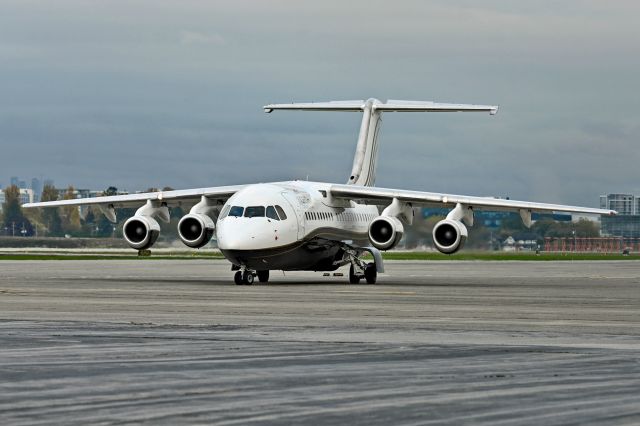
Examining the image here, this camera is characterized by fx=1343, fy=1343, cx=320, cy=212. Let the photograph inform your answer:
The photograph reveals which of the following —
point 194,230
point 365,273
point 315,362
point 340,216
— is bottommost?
point 315,362

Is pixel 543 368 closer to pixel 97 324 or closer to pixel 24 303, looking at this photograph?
pixel 97 324

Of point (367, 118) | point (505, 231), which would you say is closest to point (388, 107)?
point (367, 118)

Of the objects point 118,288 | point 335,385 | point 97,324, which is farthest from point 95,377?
point 118,288

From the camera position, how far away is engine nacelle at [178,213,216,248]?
47.5 meters

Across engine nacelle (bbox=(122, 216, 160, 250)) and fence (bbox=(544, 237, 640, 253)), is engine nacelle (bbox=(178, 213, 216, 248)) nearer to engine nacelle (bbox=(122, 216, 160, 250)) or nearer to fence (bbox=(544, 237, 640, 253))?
engine nacelle (bbox=(122, 216, 160, 250))

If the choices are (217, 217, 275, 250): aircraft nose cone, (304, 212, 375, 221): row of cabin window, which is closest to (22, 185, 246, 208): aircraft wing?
(304, 212, 375, 221): row of cabin window

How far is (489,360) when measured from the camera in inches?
655

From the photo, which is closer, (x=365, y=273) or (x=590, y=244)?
(x=365, y=273)

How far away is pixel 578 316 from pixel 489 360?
10498 millimetres

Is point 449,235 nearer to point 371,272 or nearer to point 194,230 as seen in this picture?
point 371,272

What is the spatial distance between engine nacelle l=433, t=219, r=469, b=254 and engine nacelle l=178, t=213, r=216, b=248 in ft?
26.3

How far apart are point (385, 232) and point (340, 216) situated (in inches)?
133

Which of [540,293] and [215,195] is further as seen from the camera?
[215,195]

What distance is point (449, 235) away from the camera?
4647cm
